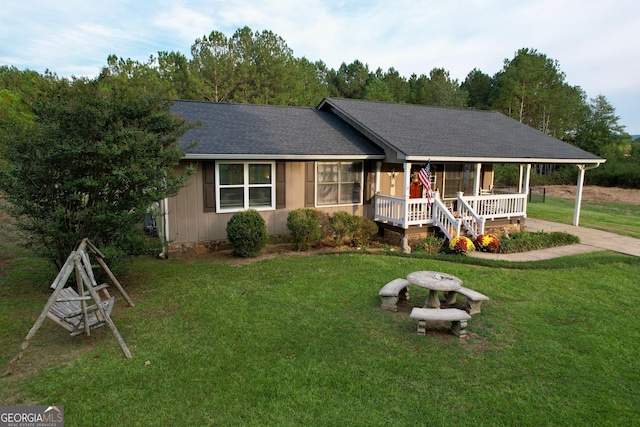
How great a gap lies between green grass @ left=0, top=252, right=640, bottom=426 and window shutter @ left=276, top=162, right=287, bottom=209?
3.40 m

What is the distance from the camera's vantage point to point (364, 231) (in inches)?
423

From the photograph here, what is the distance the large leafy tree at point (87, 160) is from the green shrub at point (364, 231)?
5.25 metres

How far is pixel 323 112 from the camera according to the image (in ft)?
47.3

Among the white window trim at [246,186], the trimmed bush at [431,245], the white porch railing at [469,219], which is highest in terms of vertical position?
the white window trim at [246,186]

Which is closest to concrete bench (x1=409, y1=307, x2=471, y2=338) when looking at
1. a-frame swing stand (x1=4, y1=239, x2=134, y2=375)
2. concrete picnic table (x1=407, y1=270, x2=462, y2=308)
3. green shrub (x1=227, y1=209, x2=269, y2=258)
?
concrete picnic table (x1=407, y1=270, x2=462, y2=308)

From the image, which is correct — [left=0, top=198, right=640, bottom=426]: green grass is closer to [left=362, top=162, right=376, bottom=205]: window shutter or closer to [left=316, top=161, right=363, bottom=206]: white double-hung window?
[left=316, top=161, right=363, bottom=206]: white double-hung window

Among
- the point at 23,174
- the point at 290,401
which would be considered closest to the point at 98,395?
the point at 290,401

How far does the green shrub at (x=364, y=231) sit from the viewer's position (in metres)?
10.7

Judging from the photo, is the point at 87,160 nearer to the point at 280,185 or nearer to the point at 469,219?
the point at 280,185

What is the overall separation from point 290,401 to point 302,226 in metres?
6.18

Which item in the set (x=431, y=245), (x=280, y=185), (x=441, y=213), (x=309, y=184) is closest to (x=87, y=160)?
(x=280, y=185)

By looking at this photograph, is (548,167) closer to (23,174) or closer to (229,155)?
(229,155)

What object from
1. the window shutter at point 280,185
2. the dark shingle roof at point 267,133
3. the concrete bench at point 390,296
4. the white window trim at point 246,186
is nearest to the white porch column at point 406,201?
the dark shingle roof at point 267,133

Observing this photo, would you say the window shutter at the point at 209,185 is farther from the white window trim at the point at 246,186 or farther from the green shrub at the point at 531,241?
the green shrub at the point at 531,241
